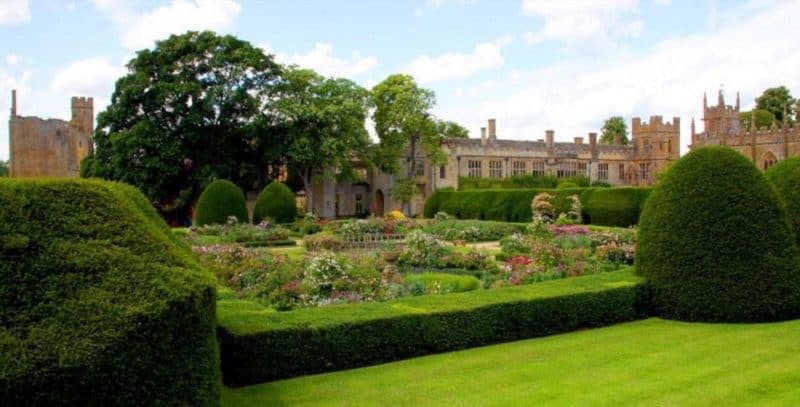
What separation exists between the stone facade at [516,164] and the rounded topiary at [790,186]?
3175cm

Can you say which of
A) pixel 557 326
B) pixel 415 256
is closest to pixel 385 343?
pixel 557 326

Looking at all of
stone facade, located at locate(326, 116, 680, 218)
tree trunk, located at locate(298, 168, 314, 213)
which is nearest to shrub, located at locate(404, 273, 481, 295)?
tree trunk, located at locate(298, 168, 314, 213)

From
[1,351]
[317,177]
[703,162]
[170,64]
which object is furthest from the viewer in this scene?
[317,177]

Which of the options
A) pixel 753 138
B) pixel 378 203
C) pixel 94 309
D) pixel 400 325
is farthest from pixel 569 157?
pixel 94 309

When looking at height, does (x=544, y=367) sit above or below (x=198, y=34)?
below

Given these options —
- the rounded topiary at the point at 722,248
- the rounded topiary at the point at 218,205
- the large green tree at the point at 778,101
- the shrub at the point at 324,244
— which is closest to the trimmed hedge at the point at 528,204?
the rounded topiary at the point at 218,205

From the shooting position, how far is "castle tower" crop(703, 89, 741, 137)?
54469 mm

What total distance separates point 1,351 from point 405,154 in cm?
4035

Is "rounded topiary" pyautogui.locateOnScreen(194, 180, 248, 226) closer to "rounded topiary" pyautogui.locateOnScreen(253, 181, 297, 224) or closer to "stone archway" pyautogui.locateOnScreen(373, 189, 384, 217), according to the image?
"rounded topiary" pyautogui.locateOnScreen(253, 181, 297, 224)

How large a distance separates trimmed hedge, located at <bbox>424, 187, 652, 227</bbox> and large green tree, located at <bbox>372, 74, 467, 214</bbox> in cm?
417

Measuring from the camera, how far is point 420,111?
4003 centimetres

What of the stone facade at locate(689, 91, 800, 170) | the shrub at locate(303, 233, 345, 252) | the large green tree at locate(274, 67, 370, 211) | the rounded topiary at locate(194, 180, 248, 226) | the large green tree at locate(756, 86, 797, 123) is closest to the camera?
the shrub at locate(303, 233, 345, 252)

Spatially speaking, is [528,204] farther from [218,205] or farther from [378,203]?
[378,203]

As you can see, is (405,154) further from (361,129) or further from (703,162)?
(703,162)
